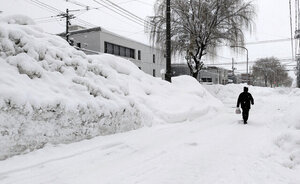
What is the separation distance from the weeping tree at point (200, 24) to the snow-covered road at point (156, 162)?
12722 millimetres

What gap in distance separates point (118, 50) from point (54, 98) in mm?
23729

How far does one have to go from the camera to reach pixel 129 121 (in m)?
6.46

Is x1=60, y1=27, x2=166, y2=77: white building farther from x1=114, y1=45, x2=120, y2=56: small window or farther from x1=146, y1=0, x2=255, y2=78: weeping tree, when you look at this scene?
x1=146, y1=0, x2=255, y2=78: weeping tree

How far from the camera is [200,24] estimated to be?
56.1 feet

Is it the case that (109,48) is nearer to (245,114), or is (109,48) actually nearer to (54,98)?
(245,114)

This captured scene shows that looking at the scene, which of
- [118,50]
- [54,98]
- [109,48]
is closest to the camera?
[54,98]

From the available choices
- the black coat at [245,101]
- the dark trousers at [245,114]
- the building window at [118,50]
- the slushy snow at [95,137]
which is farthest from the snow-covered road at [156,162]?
the building window at [118,50]

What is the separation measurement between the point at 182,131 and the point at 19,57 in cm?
486

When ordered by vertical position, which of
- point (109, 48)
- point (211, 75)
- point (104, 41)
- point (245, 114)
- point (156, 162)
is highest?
point (104, 41)

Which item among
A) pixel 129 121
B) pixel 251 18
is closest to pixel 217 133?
pixel 129 121

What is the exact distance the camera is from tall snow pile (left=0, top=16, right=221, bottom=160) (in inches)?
157

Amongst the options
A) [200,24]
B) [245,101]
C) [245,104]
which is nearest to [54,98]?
[245,104]

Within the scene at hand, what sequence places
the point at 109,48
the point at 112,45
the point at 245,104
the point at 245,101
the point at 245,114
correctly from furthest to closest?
the point at 112,45
the point at 109,48
the point at 245,101
the point at 245,104
the point at 245,114

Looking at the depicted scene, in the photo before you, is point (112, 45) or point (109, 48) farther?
point (112, 45)
